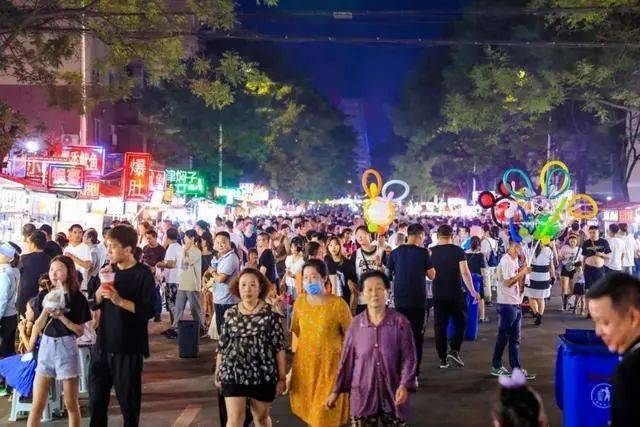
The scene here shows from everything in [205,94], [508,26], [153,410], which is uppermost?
[508,26]

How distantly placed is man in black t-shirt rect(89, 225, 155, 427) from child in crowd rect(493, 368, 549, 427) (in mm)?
3889

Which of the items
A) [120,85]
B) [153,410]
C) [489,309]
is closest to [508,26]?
[489,309]

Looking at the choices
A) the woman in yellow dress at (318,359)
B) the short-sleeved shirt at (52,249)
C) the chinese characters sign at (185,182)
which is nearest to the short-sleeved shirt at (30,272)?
the short-sleeved shirt at (52,249)

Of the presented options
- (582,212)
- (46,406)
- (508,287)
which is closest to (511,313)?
(508,287)

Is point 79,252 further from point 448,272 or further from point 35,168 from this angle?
point 448,272

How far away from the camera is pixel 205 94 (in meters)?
12.1

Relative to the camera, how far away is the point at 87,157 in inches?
654

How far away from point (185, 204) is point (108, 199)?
885 cm

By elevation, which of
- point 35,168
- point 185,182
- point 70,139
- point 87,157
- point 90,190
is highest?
point 70,139

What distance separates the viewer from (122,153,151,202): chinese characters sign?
18.6 meters

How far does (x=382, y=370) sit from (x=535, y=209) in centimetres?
975

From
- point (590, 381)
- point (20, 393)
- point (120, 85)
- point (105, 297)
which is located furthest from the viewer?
point (120, 85)

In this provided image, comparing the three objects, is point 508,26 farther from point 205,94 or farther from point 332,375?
point 332,375

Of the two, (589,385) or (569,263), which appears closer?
(589,385)
